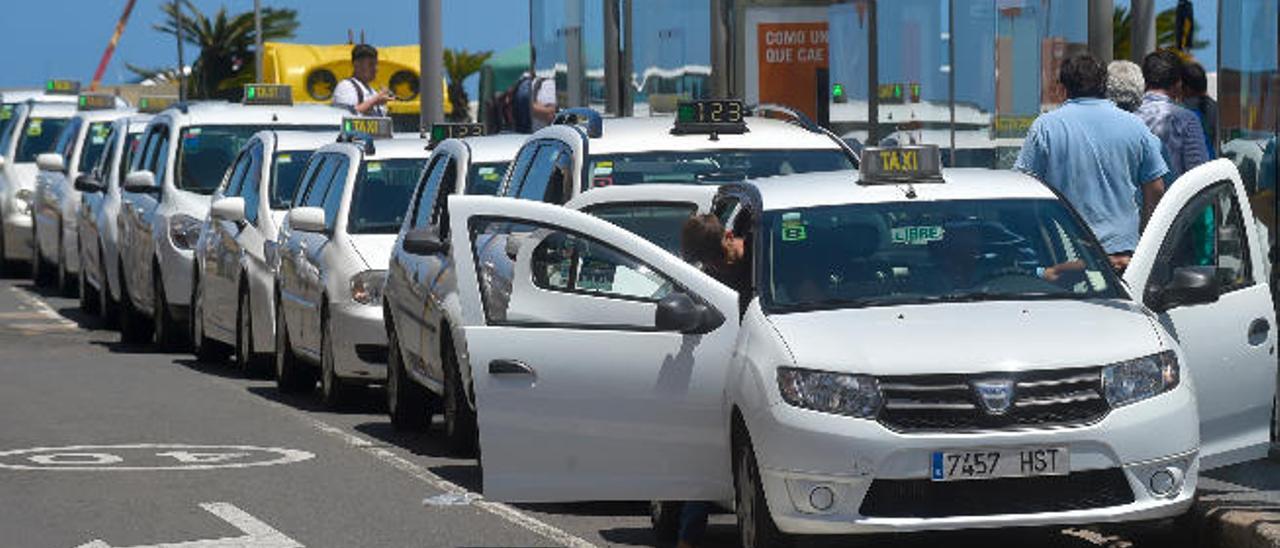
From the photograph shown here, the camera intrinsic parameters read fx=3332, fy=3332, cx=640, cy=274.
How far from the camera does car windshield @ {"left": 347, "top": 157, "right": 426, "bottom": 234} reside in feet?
62.2

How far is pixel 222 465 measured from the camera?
15.5m

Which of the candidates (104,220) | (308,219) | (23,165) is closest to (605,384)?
(308,219)

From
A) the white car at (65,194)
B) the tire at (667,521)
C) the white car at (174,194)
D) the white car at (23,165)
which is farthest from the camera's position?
the white car at (23,165)

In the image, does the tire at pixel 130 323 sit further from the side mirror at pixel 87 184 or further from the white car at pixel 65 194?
the white car at pixel 65 194

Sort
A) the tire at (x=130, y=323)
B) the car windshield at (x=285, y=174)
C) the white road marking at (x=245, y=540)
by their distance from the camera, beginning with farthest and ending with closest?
1. the tire at (x=130, y=323)
2. the car windshield at (x=285, y=174)
3. the white road marking at (x=245, y=540)

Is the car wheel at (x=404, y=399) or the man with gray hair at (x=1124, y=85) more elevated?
the man with gray hair at (x=1124, y=85)

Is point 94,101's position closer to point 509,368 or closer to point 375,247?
point 375,247

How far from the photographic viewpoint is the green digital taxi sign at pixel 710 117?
15.5 m

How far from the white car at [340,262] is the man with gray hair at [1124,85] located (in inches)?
185

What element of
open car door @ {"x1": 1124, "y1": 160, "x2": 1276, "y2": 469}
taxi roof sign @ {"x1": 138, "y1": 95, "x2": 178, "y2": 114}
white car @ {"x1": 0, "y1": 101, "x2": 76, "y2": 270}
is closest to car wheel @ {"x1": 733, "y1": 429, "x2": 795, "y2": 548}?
open car door @ {"x1": 1124, "y1": 160, "x2": 1276, "y2": 469}

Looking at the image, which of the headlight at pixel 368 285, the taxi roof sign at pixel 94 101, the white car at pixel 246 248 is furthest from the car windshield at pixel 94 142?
the headlight at pixel 368 285

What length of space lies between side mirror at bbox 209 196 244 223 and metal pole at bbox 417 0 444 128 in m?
9.78

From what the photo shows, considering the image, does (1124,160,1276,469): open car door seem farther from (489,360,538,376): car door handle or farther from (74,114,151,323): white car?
(74,114,151,323): white car

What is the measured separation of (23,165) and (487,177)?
17220 mm
